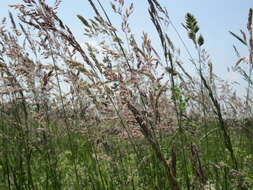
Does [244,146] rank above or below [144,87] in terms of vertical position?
below

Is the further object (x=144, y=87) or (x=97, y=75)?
(x=144, y=87)

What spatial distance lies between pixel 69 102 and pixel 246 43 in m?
1.28

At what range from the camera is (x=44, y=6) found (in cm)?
149

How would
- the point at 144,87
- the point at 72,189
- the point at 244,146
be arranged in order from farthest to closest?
1. the point at 244,146
2. the point at 72,189
3. the point at 144,87

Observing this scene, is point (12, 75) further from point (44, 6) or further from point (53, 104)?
point (44, 6)

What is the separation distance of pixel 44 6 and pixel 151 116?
0.75 metres

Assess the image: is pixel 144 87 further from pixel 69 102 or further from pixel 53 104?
pixel 53 104

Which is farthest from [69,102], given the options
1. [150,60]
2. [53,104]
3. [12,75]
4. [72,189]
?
[72,189]

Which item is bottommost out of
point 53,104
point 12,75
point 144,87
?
point 144,87

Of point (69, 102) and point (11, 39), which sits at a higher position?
point (11, 39)

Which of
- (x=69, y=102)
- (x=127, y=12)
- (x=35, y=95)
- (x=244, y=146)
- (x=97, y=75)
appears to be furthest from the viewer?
(x=244, y=146)

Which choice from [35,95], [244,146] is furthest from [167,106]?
[244,146]

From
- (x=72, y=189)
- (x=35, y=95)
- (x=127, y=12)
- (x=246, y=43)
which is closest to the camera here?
(x=127, y=12)

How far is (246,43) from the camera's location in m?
1.90
